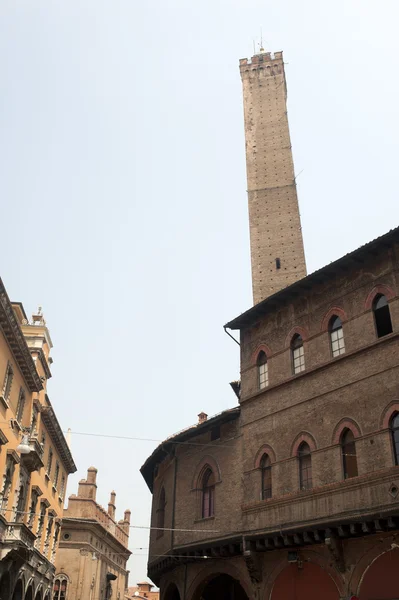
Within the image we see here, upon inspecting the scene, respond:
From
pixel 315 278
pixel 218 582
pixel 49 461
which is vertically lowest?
pixel 218 582

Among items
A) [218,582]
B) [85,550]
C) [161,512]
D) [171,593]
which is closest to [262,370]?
[218,582]

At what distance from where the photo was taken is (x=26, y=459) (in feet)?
82.8

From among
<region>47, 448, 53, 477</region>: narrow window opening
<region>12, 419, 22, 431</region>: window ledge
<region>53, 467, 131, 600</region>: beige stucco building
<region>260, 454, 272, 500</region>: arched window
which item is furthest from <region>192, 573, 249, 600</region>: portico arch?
<region>53, 467, 131, 600</region>: beige stucco building

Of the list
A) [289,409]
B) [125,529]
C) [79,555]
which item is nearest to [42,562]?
[79,555]

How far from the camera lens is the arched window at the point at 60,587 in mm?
44312

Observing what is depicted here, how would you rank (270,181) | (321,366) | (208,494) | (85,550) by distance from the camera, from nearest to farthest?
(321,366)
(208,494)
(270,181)
(85,550)

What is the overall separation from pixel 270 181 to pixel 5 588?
23886 mm

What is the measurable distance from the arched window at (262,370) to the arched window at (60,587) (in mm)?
31117

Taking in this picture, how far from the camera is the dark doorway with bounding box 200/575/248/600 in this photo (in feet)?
78.4

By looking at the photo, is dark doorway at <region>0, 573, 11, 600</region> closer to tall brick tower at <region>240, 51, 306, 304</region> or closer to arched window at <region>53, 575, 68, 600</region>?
tall brick tower at <region>240, 51, 306, 304</region>

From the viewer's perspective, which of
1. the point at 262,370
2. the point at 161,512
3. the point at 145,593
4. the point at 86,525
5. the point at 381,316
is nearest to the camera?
the point at 381,316

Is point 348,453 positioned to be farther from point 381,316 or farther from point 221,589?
point 221,589

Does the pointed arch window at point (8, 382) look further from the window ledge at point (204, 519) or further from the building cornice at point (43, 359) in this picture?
the window ledge at point (204, 519)

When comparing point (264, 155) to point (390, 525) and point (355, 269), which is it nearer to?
point (355, 269)
